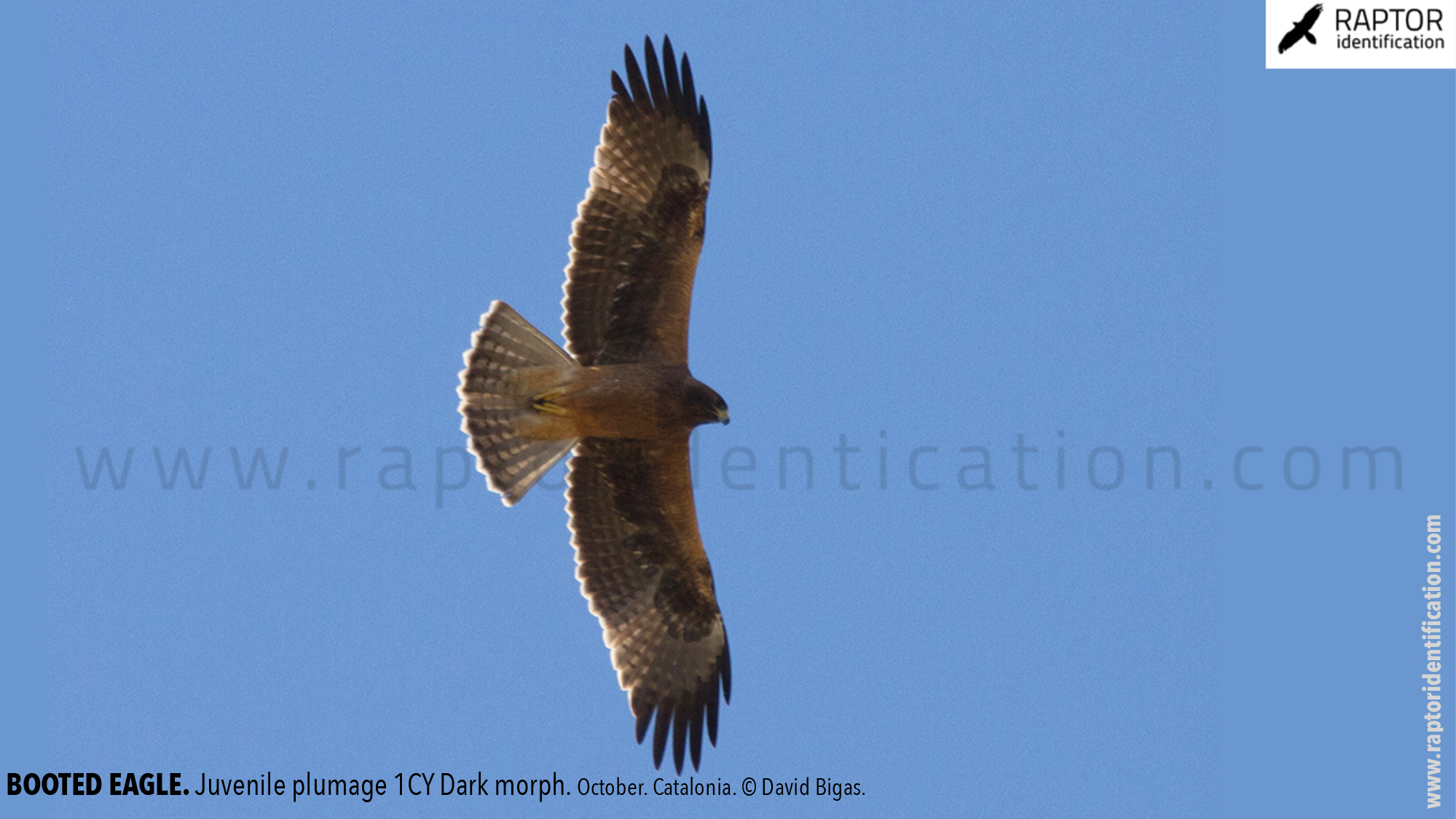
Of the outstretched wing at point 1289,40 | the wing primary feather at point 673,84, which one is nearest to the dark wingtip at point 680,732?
the wing primary feather at point 673,84

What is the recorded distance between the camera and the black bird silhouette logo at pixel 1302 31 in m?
8.58

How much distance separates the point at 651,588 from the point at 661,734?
77 centimetres

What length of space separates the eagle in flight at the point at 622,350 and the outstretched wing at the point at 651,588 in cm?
1

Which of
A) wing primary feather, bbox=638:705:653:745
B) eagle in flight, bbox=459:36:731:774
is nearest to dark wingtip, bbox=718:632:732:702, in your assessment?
wing primary feather, bbox=638:705:653:745

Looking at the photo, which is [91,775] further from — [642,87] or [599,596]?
[642,87]

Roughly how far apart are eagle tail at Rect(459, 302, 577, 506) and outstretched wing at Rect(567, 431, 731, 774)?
0.98ft

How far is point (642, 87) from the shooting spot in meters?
7.57

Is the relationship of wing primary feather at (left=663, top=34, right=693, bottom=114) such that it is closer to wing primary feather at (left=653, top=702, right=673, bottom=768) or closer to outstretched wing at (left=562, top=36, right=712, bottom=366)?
outstretched wing at (left=562, top=36, right=712, bottom=366)

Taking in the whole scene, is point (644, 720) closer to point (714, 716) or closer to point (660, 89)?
point (714, 716)

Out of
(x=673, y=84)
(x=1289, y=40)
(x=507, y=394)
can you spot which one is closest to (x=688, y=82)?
(x=673, y=84)

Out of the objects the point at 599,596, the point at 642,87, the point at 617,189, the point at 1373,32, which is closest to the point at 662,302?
the point at 617,189

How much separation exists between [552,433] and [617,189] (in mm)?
1287

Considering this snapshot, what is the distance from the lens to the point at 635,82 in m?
7.56

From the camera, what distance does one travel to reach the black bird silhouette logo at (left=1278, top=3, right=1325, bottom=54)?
8.58 metres
